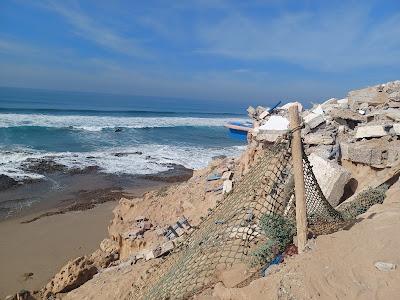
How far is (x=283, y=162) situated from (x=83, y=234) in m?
8.84

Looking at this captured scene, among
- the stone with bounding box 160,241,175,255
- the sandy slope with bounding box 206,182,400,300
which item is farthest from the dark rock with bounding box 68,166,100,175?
the sandy slope with bounding box 206,182,400,300

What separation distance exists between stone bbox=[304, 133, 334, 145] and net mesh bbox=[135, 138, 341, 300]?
12.1ft

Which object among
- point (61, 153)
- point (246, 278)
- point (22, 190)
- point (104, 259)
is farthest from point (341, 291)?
point (61, 153)

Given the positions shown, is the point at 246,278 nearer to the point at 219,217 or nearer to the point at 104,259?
the point at 219,217

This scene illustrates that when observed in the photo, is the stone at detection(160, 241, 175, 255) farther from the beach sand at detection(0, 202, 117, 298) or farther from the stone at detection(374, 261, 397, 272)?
the stone at detection(374, 261, 397, 272)

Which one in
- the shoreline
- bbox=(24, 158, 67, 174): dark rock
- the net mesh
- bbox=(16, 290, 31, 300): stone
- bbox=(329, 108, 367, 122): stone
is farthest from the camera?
bbox=(24, 158, 67, 174): dark rock

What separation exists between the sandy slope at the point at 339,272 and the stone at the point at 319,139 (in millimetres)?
4342

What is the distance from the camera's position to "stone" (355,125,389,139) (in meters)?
7.84

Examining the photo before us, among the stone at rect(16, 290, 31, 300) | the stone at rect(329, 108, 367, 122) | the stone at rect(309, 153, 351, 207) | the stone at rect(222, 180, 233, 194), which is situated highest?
the stone at rect(329, 108, 367, 122)

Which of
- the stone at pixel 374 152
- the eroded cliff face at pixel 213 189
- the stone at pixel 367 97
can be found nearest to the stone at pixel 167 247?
the eroded cliff face at pixel 213 189

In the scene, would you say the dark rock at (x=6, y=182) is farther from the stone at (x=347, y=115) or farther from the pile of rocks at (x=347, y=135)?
the stone at (x=347, y=115)

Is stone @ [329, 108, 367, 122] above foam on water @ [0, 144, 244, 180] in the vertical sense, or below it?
above

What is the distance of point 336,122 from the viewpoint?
33.6ft

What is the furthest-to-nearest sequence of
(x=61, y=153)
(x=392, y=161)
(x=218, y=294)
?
(x=61, y=153), (x=392, y=161), (x=218, y=294)
